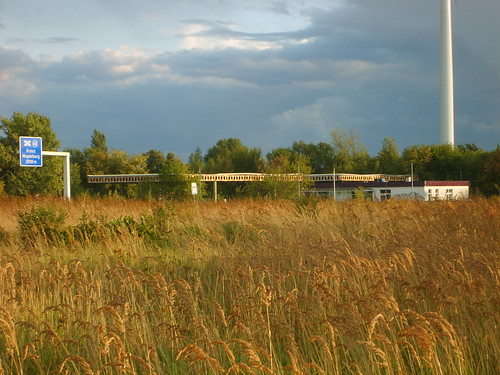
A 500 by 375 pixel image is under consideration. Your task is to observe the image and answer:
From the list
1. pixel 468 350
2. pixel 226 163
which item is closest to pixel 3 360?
pixel 468 350

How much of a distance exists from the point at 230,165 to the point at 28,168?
40.2 metres

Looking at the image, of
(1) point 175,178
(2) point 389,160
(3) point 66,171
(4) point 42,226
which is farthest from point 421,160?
(4) point 42,226

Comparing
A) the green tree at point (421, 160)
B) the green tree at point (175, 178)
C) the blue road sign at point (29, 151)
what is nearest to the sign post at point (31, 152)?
the blue road sign at point (29, 151)

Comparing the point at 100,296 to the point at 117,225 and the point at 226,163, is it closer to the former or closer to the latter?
the point at 117,225

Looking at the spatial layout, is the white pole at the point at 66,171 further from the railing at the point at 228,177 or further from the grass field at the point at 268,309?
the railing at the point at 228,177

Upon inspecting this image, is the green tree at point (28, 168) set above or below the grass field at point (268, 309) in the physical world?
above

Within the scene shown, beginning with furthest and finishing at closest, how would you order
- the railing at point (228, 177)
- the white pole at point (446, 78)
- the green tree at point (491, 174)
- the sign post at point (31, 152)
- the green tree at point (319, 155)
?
1. the green tree at point (319, 155)
2. the white pole at point (446, 78)
3. the railing at point (228, 177)
4. the green tree at point (491, 174)
5. the sign post at point (31, 152)

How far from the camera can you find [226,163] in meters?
92.2

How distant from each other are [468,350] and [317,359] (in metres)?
1.25

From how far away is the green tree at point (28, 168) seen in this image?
2132 inches

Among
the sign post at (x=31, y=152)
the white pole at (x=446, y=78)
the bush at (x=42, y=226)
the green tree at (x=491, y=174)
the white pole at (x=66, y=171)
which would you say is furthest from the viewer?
the white pole at (x=446, y=78)

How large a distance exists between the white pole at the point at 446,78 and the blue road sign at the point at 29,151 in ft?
185

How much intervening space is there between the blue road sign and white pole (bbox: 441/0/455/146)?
56373mm

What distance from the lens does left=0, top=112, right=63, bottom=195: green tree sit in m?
54.2
